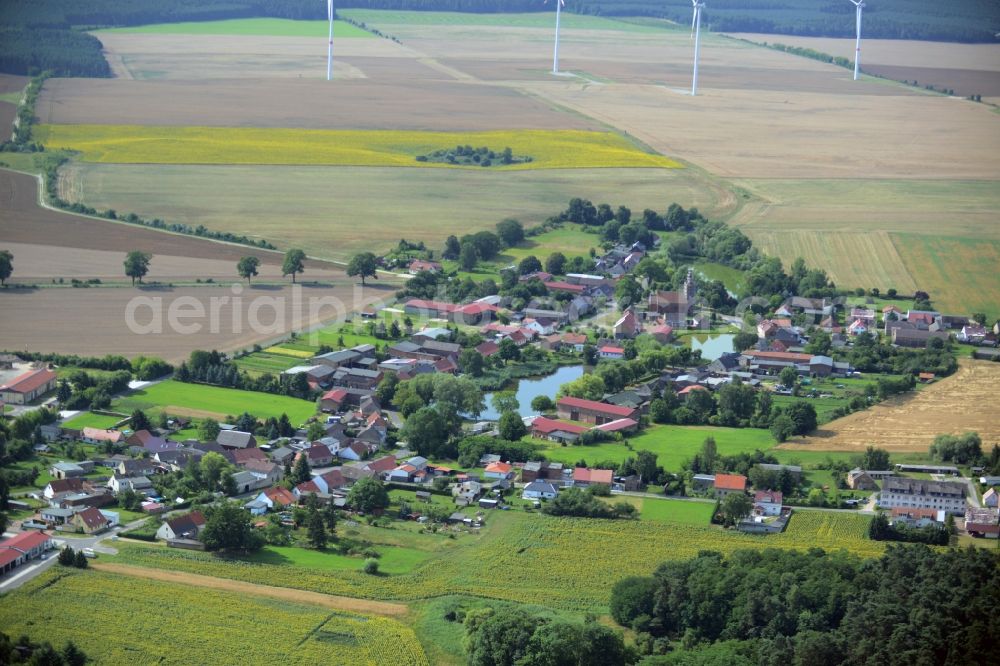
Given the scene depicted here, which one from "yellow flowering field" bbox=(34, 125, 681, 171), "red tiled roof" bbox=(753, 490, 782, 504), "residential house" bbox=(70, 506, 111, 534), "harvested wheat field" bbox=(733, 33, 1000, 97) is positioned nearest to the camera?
"residential house" bbox=(70, 506, 111, 534)

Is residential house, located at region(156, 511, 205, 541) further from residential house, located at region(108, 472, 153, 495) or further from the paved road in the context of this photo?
residential house, located at region(108, 472, 153, 495)

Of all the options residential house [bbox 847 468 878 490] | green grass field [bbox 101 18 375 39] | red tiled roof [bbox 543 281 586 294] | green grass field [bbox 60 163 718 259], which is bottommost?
residential house [bbox 847 468 878 490]

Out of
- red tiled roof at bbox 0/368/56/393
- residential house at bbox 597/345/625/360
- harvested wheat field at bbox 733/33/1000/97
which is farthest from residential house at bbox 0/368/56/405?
harvested wheat field at bbox 733/33/1000/97

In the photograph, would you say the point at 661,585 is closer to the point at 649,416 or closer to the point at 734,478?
the point at 734,478

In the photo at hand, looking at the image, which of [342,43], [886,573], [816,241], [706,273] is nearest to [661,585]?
[886,573]

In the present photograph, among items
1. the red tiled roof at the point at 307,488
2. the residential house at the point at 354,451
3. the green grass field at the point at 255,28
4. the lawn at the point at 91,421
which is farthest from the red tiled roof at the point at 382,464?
the green grass field at the point at 255,28

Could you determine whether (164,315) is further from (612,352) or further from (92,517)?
(92,517)

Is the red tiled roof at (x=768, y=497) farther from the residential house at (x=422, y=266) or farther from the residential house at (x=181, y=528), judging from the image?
the residential house at (x=422, y=266)
